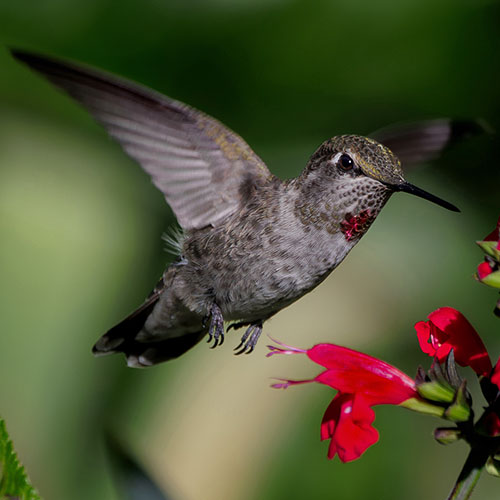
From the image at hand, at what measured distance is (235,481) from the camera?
1946mm

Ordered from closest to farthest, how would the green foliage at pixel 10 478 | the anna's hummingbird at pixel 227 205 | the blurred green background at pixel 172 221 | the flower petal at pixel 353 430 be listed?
the green foliage at pixel 10 478 → the flower petal at pixel 353 430 → the anna's hummingbird at pixel 227 205 → the blurred green background at pixel 172 221

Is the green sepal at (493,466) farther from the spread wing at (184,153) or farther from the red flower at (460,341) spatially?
the spread wing at (184,153)

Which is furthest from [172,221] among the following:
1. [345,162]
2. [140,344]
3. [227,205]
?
[345,162]

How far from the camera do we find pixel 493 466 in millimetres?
849

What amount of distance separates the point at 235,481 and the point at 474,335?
1.10 meters

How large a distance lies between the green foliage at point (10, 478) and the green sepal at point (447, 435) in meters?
0.47

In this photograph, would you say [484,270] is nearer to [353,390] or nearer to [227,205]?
[353,390]

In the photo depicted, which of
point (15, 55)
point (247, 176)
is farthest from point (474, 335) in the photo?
point (15, 55)

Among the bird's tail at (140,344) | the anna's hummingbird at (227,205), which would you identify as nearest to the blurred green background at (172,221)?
the bird's tail at (140,344)

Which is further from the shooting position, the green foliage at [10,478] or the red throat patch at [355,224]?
the red throat patch at [355,224]

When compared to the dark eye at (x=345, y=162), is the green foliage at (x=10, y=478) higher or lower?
lower

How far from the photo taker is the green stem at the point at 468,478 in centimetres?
79

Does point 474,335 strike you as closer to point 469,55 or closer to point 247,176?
point 247,176

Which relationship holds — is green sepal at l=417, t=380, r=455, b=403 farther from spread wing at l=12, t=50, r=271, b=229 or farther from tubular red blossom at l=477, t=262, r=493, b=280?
spread wing at l=12, t=50, r=271, b=229
